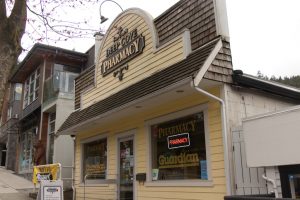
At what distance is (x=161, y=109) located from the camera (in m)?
9.73

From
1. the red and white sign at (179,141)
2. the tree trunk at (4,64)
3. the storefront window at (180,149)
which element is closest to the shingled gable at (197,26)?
the storefront window at (180,149)

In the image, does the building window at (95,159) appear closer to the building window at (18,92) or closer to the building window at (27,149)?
the building window at (27,149)

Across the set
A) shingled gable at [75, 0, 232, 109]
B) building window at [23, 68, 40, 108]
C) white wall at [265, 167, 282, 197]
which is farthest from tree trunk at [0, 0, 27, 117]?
building window at [23, 68, 40, 108]

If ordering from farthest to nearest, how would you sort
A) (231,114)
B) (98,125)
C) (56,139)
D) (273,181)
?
(56,139)
(98,125)
(231,114)
(273,181)

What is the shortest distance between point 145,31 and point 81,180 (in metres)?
6.12

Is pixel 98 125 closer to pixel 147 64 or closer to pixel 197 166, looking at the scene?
pixel 147 64

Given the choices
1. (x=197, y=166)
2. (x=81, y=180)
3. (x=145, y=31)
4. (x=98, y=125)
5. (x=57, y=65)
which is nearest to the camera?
(x=197, y=166)

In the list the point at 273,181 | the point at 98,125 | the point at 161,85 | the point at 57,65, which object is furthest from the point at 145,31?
the point at 57,65

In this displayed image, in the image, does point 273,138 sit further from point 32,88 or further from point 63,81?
point 32,88

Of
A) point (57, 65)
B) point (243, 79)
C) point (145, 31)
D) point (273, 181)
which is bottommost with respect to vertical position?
point (273, 181)

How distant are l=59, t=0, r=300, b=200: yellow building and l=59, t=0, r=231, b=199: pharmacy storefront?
0.08ft

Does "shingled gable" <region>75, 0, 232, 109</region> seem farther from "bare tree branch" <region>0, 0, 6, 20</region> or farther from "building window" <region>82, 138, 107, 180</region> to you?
"building window" <region>82, 138, 107, 180</region>

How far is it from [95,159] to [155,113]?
4.10m

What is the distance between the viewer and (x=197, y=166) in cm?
848
